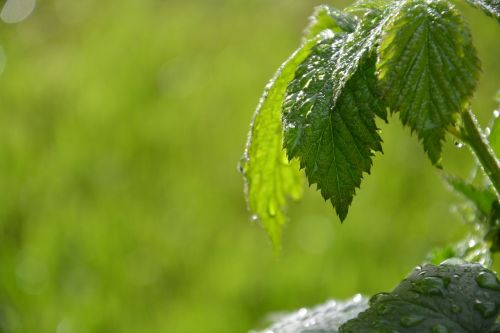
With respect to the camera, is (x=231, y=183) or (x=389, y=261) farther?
(x=231, y=183)

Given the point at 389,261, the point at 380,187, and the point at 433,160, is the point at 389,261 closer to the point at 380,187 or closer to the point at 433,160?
the point at 380,187

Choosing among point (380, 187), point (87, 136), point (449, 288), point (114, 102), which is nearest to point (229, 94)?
point (114, 102)

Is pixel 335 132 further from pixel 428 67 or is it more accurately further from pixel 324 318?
pixel 324 318

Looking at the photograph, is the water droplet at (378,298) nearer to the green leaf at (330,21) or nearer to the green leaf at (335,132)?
the green leaf at (335,132)

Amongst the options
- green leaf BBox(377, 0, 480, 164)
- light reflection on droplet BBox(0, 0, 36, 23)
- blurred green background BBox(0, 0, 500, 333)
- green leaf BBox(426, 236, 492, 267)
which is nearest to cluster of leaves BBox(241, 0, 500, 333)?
green leaf BBox(377, 0, 480, 164)

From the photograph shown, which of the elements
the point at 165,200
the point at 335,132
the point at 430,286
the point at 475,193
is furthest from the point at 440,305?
the point at 165,200

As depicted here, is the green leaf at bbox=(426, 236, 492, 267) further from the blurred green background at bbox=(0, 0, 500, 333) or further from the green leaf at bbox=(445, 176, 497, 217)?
the blurred green background at bbox=(0, 0, 500, 333)

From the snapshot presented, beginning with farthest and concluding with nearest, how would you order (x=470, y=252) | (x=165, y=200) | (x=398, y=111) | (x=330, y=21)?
(x=165, y=200) → (x=470, y=252) → (x=330, y=21) → (x=398, y=111)
